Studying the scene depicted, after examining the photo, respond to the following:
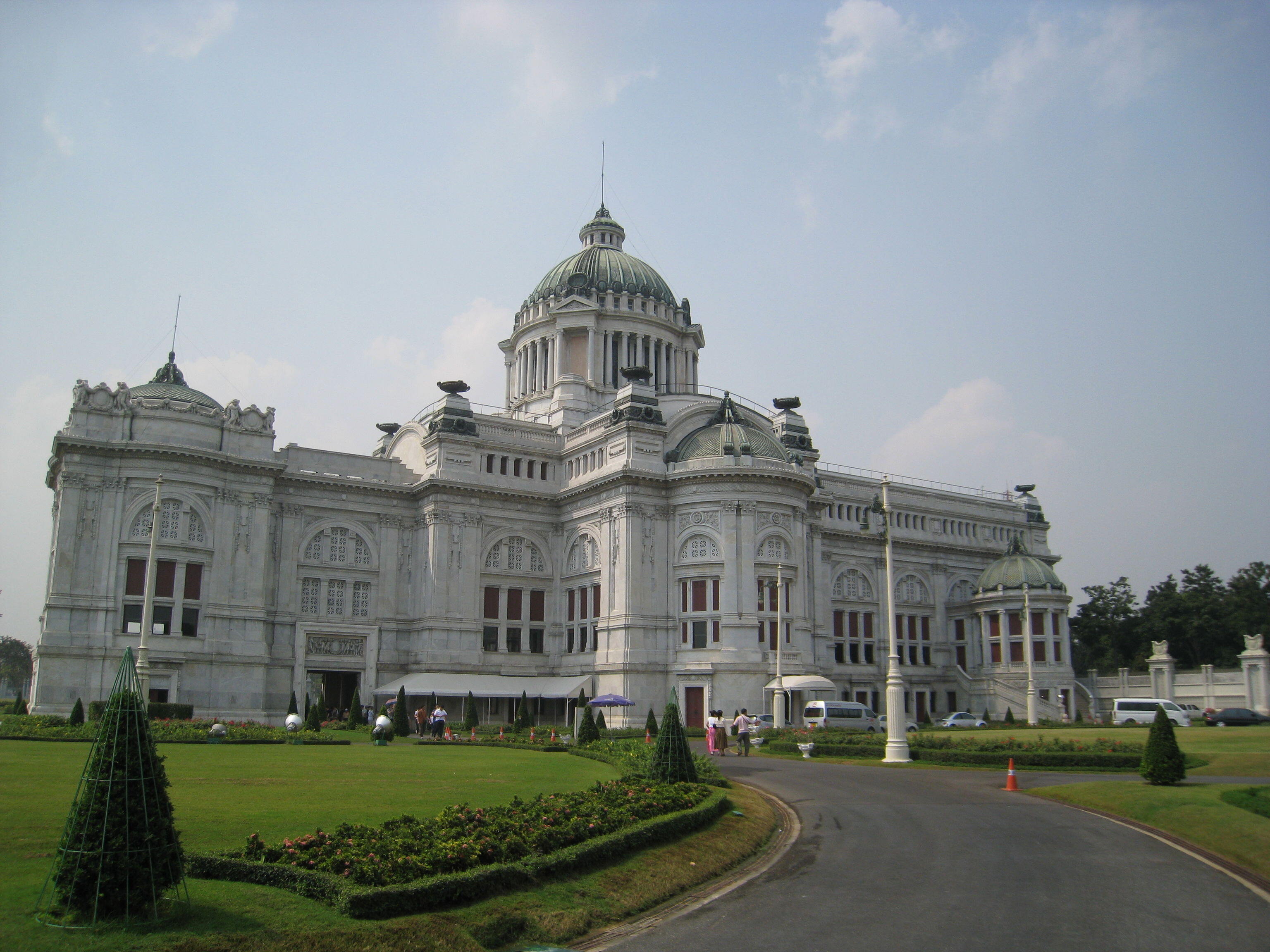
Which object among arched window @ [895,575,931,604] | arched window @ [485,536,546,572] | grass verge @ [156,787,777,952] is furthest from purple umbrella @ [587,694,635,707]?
grass verge @ [156,787,777,952]

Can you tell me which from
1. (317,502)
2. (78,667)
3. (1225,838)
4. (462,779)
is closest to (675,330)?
(317,502)

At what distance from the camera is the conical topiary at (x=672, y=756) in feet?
84.1

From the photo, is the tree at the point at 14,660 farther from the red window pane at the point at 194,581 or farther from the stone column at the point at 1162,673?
the stone column at the point at 1162,673

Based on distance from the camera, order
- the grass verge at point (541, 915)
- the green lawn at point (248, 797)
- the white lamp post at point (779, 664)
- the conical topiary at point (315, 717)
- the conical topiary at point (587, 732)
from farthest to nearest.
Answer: the white lamp post at point (779, 664) < the conical topiary at point (315, 717) < the conical topiary at point (587, 732) < the green lawn at point (248, 797) < the grass verge at point (541, 915)

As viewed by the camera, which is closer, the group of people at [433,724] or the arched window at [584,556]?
the group of people at [433,724]

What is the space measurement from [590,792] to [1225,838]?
1256cm

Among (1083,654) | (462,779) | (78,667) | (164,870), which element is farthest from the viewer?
(1083,654)

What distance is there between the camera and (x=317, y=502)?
221 feet

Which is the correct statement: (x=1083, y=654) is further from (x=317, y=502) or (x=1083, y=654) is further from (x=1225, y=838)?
(x=1225, y=838)

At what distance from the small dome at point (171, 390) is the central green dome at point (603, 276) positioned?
97.0 feet

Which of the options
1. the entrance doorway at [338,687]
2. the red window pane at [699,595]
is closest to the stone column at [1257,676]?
the red window pane at [699,595]

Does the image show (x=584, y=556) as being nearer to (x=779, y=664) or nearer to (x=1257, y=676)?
(x=779, y=664)

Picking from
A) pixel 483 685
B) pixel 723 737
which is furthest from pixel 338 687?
pixel 723 737

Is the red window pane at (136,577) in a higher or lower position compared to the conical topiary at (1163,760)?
higher
